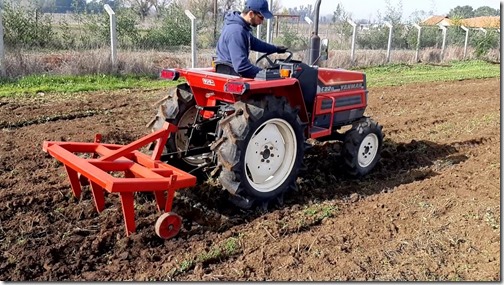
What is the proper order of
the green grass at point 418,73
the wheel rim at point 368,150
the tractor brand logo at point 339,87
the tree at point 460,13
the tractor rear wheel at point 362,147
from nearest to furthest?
1. the tractor brand logo at point 339,87
2. the tractor rear wheel at point 362,147
3. the wheel rim at point 368,150
4. the green grass at point 418,73
5. the tree at point 460,13

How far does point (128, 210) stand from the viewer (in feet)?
11.4

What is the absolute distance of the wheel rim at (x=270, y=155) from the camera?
4.10 m

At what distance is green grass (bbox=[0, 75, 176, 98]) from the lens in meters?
8.72

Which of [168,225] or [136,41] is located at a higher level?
[136,41]

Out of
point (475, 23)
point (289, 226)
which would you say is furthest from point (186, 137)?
point (475, 23)

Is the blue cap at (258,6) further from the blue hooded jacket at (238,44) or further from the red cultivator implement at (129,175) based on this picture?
the red cultivator implement at (129,175)

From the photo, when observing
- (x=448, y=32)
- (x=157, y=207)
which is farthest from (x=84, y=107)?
(x=448, y=32)

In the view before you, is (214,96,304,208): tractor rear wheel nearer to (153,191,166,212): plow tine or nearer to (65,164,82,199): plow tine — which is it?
(153,191,166,212): plow tine

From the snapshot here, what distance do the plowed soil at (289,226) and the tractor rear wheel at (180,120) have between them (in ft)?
0.90

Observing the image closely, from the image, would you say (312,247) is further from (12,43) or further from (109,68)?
(12,43)

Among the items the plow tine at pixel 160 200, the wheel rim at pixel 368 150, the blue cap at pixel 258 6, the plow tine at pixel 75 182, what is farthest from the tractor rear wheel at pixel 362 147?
the plow tine at pixel 75 182

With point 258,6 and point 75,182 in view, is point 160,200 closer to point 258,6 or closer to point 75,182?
point 75,182

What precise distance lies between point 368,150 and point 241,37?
6.70 feet

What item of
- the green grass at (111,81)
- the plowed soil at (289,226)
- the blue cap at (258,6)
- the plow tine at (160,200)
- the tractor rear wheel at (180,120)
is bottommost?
the plowed soil at (289,226)
